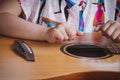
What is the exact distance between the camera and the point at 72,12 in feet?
3.69

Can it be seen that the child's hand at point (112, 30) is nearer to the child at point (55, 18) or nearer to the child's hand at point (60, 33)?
the child at point (55, 18)

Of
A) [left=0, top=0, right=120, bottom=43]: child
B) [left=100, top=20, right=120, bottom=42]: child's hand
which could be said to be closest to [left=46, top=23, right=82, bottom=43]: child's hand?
[left=0, top=0, right=120, bottom=43]: child

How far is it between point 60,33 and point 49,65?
7.2 inches

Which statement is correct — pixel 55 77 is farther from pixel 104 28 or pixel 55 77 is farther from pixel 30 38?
pixel 104 28

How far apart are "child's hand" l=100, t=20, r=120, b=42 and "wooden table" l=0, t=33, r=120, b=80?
0.15 meters

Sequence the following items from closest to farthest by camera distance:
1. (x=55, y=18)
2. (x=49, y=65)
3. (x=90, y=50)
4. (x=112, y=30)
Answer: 1. (x=49, y=65)
2. (x=90, y=50)
3. (x=112, y=30)
4. (x=55, y=18)

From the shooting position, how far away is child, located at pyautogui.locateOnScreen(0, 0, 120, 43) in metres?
0.89

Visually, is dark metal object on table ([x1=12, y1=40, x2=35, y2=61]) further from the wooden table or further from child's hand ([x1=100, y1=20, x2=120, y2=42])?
child's hand ([x1=100, y1=20, x2=120, y2=42])

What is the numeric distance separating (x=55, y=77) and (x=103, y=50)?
249mm

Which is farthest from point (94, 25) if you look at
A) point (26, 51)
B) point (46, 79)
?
point (46, 79)

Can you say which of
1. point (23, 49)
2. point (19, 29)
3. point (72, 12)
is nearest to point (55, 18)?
point (72, 12)

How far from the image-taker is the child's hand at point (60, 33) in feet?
2.80

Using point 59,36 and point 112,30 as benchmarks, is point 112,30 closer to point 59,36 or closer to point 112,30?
point 112,30

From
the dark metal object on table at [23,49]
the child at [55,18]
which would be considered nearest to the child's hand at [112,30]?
the child at [55,18]
